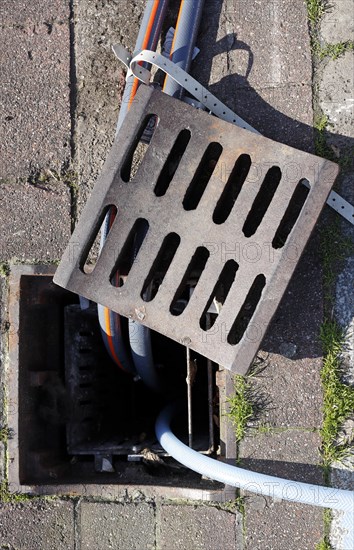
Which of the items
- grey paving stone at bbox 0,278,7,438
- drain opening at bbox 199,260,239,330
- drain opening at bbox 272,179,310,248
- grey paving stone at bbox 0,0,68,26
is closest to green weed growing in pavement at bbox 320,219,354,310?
drain opening at bbox 272,179,310,248

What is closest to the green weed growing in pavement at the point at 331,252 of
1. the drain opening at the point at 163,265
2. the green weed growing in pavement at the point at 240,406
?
the green weed growing in pavement at the point at 240,406

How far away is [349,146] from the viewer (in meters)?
2.89

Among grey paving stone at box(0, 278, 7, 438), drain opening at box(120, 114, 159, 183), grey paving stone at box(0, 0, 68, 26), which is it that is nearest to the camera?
drain opening at box(120, 114, 159, 183)

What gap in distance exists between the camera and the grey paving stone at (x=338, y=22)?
296 centimetres

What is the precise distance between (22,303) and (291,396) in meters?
1.38

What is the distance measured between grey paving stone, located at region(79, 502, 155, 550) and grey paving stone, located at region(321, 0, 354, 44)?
8.22 ft

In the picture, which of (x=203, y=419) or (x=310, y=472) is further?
(x=203, y=419)

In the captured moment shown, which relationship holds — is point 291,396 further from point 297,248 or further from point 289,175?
point 289,175

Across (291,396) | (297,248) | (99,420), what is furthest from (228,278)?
(99,420)

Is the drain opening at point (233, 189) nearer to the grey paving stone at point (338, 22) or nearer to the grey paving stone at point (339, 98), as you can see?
the grey paving stone at point (339, 98)

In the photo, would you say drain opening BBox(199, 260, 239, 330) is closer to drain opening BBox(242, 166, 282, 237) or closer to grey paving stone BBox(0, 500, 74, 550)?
drain opening BBox(242, 166, 282, 237)

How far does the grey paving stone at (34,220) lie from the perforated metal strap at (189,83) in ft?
2.29

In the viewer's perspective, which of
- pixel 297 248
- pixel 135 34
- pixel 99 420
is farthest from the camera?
pixel 99 420

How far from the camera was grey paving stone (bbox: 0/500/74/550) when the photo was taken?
303 cm
